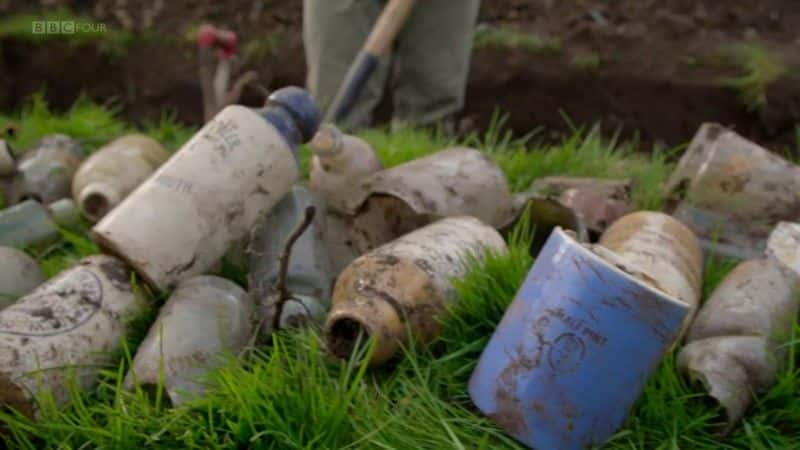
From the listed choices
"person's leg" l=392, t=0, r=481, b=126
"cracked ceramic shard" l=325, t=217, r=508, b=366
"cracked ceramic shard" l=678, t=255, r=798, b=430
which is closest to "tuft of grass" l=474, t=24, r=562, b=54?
"person's leg" l=392, t=0, r=481, b=126

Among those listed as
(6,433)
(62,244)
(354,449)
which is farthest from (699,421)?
(62,244)

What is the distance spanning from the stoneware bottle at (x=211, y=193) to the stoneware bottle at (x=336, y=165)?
0.18 meters

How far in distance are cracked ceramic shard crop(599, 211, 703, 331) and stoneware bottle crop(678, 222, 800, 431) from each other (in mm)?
66

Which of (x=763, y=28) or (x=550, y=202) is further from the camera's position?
(x=763, y=28)

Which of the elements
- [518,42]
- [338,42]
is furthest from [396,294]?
[518,42]

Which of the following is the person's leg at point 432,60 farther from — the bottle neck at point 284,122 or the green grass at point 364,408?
the green grass at point 364,408

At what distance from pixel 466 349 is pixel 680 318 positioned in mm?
446

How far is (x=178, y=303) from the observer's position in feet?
6.56

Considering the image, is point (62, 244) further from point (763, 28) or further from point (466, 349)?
point (763, 28)

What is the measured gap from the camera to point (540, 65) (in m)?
6.34

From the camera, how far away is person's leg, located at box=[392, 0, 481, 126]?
4.33m

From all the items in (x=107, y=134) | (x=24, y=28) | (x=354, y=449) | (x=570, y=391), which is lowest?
(x=24, y=28)

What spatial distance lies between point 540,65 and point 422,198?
413 centimetres

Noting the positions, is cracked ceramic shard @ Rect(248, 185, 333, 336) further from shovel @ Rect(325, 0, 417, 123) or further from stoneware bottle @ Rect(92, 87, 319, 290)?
shovel @ Rect(325, 0, 417, 123)
